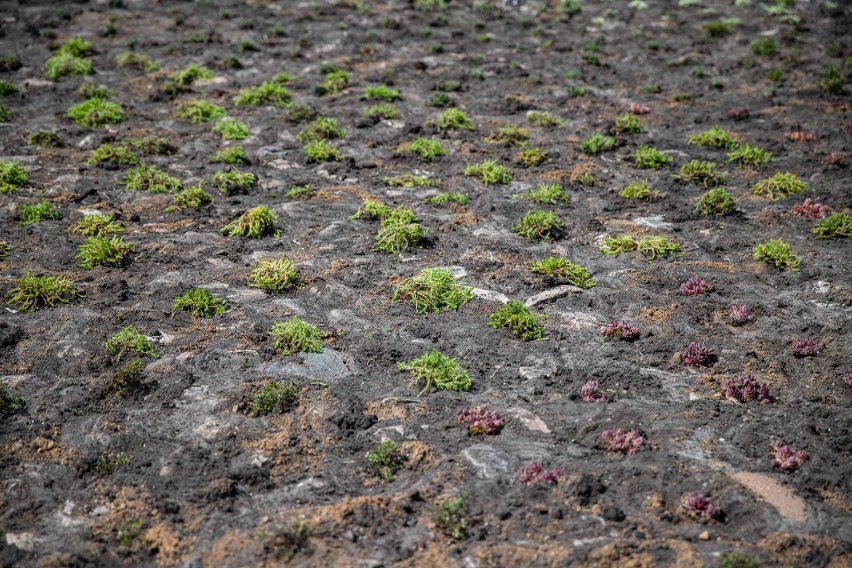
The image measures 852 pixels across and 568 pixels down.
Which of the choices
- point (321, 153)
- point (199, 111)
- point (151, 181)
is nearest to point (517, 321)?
point (321, 153)

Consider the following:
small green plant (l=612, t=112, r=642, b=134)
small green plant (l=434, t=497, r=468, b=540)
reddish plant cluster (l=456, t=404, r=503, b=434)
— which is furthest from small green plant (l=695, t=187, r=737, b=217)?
small green plant (l=434, t=497, r=468, b=540)

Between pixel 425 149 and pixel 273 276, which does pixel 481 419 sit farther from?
pixel 425 149

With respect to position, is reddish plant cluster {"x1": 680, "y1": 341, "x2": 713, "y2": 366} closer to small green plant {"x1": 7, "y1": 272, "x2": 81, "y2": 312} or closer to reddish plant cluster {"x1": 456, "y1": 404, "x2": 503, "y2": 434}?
reddish plant cluster {"x1": 456, "y1": 404, "x2": 503, "y2": 434}

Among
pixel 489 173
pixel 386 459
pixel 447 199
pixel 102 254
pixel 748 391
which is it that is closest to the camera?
pixel 386 459

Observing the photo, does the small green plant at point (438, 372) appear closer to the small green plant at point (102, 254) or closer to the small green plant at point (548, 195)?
the small green plant at point (102, 254)

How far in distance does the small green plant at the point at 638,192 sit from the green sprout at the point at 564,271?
3.28m

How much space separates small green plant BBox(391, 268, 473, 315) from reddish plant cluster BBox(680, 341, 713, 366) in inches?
132

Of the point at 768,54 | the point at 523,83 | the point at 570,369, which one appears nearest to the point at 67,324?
the point at 570,369

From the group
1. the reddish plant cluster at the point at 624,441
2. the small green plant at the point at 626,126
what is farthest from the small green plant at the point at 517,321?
the small green plant at the point at 626,126

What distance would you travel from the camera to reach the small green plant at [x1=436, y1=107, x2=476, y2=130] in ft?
58.1

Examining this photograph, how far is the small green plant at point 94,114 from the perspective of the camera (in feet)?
55.9

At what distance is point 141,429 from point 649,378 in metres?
6.57

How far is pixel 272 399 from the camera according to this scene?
8.83 meters

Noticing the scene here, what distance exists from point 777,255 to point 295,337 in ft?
27.3
